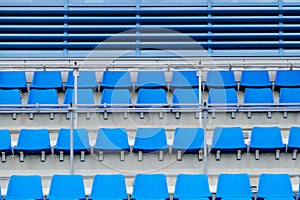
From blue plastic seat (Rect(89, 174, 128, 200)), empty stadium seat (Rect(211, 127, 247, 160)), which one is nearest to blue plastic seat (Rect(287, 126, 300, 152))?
empty stadium seat (Rect(211, 127, 247, 160))

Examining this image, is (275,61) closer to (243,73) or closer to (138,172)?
(243,73)

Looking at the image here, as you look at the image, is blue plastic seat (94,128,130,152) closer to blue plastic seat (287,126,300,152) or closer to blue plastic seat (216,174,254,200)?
blue plastic seat (216,174,254,200)

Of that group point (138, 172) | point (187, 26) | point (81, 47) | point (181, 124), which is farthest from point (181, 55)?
point (138, 172)

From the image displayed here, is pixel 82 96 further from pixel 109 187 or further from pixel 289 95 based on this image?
pixel 289 95

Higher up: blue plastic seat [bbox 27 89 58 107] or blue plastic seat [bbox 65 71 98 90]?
blue plastic seat [bbox 65 71 98 90]

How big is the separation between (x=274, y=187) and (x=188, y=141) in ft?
2.86

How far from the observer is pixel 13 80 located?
802 cm

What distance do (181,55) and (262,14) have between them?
1207 mm

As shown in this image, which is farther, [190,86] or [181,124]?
[190,86]

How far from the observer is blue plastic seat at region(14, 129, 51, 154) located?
670 cm

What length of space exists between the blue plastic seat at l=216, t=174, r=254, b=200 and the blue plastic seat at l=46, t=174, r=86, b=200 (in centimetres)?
110

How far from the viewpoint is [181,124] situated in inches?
286

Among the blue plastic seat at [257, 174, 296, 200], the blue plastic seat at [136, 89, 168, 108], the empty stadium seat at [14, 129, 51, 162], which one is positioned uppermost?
the blue plastic seat at [136, 89, 168, 108]

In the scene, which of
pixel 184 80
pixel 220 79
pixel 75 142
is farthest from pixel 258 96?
pixel 75 142
